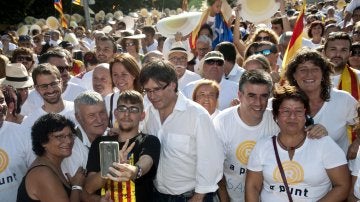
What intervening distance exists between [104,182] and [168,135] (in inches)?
24.7

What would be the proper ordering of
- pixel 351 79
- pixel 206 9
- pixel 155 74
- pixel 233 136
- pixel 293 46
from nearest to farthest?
pixel 155 74 → pixel 233 136 → pixel 351 79 → pixel 293 46 → pixel 206 9

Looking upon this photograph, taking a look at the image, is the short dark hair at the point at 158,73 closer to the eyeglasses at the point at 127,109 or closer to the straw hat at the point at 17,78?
the eyeglasses at the point at 127,109

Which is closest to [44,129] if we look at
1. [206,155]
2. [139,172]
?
[139,172]

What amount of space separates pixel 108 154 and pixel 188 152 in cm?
98

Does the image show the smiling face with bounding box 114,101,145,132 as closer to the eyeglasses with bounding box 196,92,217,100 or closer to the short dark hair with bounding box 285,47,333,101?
the eyeglasses with bounding box 196,92,217,100

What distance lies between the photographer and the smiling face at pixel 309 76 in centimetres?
413

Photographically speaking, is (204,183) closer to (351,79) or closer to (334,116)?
(334,116)

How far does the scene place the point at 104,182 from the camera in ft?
11.2

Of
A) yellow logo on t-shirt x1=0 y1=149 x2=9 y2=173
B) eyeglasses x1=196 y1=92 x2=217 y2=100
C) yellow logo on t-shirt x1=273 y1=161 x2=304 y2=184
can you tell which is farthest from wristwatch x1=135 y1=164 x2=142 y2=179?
eyeglasses x1=196 y1=92 x2=217 y2=100

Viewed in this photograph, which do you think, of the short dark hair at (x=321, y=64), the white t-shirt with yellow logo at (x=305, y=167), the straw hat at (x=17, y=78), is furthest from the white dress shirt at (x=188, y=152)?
the straw hat at (x=17, y=78)

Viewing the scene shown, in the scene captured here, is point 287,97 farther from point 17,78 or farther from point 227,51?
point 17,78

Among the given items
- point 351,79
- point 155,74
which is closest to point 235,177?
point 155,74

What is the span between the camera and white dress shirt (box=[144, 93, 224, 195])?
12.2ft

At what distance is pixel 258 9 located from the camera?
25.5 ft
